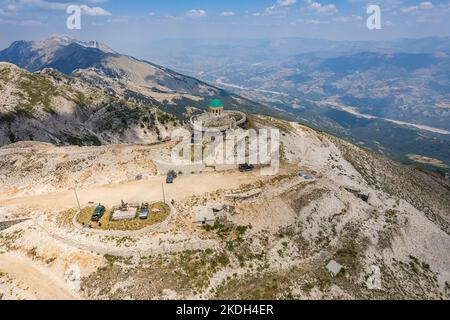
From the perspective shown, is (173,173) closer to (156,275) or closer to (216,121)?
(156,275)

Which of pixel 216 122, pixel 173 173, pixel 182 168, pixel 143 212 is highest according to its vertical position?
pixel 216 122

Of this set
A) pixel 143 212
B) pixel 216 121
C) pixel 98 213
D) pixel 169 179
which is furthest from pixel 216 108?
pixel 98 213

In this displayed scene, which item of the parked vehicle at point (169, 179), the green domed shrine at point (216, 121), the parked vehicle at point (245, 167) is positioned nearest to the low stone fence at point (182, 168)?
the parked vehicle at point (169, 179)

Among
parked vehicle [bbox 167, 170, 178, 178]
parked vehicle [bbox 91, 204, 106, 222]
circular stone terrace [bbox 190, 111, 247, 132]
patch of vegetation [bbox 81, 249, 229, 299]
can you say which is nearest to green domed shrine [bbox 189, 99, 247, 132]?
circular stone terrace [bbox 190, 111, 247, 132]

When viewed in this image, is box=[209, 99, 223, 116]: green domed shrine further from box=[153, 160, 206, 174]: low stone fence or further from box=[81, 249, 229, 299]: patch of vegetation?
box=[81, 249, 229, 299]: patch of vegetation

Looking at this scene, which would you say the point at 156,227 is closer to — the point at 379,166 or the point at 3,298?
the point at 3,298
